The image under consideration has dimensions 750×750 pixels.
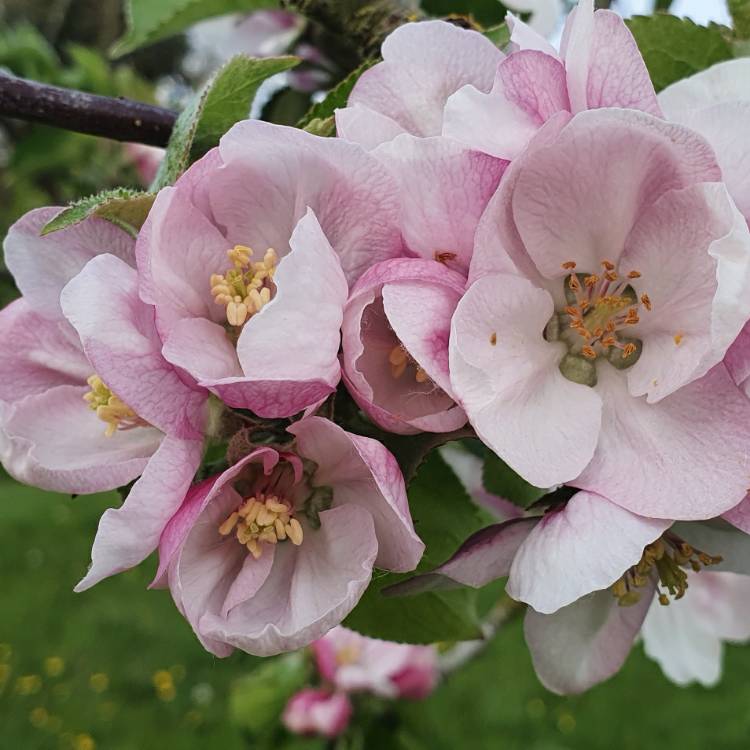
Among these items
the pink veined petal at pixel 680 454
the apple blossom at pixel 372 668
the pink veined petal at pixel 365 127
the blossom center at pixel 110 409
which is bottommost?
the apple blossom at pixel 372 668

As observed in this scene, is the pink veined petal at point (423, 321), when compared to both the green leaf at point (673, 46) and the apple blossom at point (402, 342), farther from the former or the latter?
the green leaf at point (673, 46)

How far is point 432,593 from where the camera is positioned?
590 mm

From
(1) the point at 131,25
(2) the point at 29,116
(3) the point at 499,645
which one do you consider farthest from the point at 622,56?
(3) the point at 499,645

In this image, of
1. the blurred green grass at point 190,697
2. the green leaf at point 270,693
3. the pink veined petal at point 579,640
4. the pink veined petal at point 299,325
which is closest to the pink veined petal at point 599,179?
the pink veined petal at point 299,325

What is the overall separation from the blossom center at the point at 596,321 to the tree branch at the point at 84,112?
284 millimetres

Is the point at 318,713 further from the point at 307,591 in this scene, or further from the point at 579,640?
the point at 307,591

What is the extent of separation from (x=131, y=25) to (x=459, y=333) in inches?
22.1

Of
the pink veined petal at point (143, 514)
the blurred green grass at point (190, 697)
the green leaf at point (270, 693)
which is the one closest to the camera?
the pink veined petal at point (143, 514)

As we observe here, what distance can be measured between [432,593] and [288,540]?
14cm

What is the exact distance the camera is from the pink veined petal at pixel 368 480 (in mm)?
416

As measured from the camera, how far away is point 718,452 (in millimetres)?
437

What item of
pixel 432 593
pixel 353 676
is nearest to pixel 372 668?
pixel 353 676

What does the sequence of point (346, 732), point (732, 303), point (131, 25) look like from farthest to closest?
point (346, 732) → point (131, 25) → point (732, 303)

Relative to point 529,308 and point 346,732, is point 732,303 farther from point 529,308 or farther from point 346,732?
point 346,732
